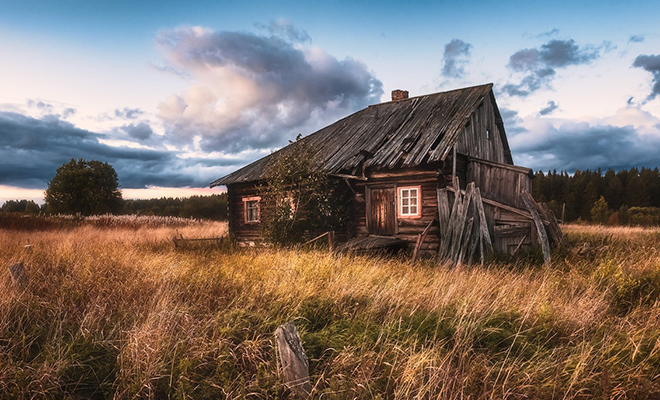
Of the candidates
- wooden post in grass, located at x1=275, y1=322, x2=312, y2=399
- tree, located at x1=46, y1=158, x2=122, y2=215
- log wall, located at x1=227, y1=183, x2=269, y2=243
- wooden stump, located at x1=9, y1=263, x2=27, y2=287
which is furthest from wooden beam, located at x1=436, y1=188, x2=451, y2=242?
tree, located at x1=46, y1=158, x2=122, y2=215

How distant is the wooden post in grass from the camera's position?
3.41 m

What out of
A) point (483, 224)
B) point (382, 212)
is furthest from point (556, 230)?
point (382, 212)

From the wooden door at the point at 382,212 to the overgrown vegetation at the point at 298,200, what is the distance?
1.12 metres

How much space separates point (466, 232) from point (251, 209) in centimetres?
968

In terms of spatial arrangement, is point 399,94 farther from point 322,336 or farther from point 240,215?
point 322,336

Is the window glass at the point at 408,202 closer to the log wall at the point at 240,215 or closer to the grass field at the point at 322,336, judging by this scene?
the grass field at the point at 322,336

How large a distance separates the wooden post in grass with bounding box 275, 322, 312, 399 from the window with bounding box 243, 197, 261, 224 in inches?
543

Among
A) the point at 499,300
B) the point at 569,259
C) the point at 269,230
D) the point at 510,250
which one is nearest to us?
the point at 499,300

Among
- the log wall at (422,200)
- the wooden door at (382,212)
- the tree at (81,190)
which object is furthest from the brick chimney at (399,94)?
the tree at (81,190)

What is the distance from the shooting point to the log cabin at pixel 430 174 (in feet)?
37.1

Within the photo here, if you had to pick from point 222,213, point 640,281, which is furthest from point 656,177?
point 640,281

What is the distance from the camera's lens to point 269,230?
12.6m

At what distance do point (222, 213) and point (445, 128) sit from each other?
50.1m

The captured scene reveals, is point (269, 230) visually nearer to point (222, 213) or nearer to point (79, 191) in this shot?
point (79, 191)
